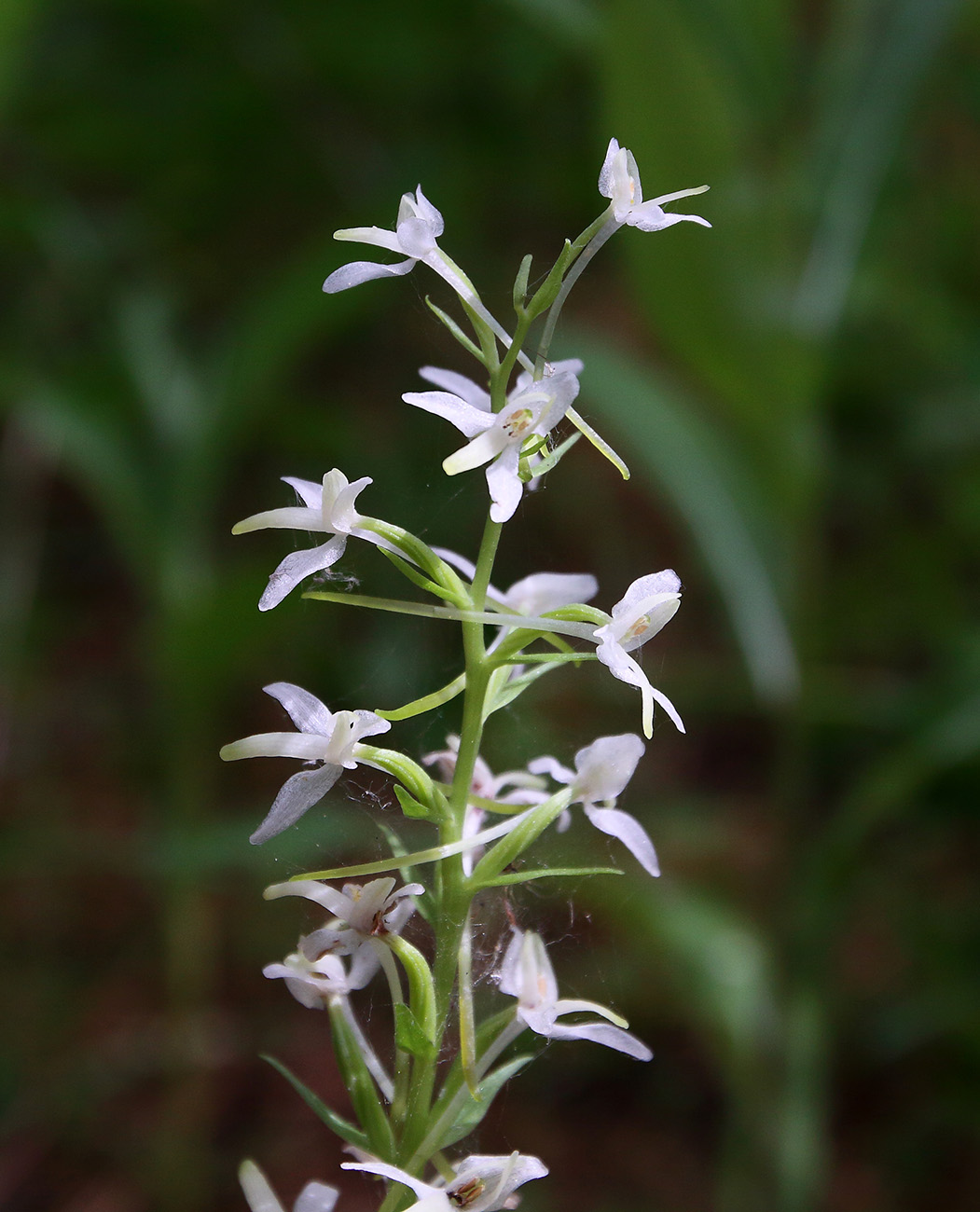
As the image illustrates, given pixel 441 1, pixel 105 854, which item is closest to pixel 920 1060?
pixel 105 854

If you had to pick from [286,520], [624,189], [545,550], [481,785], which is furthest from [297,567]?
[545,550]

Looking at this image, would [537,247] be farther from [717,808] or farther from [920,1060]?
[920,1060]

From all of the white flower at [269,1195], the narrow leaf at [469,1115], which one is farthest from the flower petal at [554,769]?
the white flower at [269,1195]

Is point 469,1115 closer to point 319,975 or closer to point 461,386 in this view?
point 319,975

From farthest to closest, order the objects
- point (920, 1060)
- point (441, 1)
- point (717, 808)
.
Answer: point (441, 1)
point (717, 808)
point (920, 1060)

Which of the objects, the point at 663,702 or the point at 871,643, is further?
the point at 871,643

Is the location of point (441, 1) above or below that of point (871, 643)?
above

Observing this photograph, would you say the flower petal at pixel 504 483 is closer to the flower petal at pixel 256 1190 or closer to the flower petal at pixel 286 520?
the flower petal at pixel 286 520
